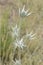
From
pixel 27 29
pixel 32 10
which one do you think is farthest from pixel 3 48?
pixel 32 10

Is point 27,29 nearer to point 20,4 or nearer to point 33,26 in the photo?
point 33,26

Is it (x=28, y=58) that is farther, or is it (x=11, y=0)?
(x=11, y=0)

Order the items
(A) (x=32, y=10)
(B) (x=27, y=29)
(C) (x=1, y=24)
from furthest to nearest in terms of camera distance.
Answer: (A) (x=32, y=10)
(B) (x=27, y=29)
(C) (x=1, y=24)

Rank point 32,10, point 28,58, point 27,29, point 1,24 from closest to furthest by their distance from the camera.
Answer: point 28,58 < point 1,24 < point 27,29 < point 32,10

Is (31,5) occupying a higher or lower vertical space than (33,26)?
higher

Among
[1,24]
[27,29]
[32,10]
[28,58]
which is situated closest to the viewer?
[28,58]

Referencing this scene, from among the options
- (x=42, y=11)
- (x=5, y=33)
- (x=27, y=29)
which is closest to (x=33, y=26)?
(x=27, y=29)

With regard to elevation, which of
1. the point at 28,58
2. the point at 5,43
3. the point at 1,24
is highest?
the point at 1,24

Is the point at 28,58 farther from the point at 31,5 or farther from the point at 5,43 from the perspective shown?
the point at 31,5

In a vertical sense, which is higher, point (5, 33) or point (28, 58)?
point (5, 33)
